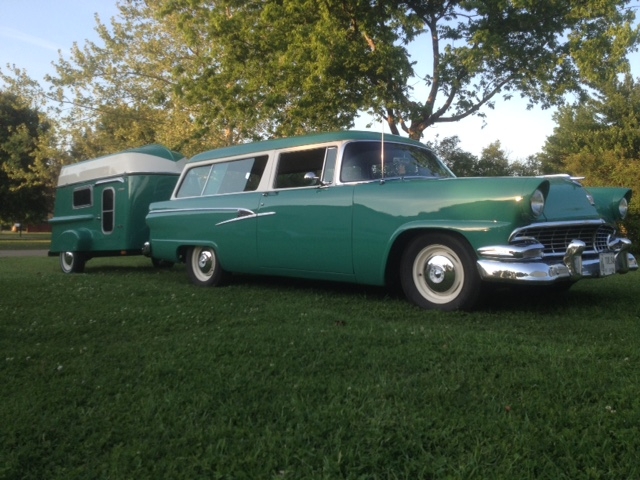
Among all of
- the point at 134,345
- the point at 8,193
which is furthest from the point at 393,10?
the point at 8,193

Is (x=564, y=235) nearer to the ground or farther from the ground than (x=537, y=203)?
nearer to the ground

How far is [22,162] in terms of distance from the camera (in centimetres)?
3172

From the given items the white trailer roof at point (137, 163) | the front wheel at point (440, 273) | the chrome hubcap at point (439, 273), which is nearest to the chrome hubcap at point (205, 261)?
the front wheel at point (440, 273)

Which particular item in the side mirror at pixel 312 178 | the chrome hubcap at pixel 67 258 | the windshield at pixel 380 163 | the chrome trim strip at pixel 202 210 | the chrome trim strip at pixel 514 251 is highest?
the windshield at pixel 380 163

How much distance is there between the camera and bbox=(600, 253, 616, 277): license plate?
17.9 feet

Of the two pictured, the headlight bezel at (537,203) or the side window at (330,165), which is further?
the side window at (330,165)

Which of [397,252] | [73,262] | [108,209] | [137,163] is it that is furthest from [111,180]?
[397,252]

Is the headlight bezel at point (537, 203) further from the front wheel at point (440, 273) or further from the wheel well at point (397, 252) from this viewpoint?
the wheel well at point (397, 252)

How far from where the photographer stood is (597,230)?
18.6 ft

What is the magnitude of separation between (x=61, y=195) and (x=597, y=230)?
10470 mm

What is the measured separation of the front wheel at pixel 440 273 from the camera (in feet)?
17.3

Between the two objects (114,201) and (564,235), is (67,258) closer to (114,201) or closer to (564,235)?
(114,201)

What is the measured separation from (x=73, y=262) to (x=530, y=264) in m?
9.12

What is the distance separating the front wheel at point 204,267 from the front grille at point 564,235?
391cm
